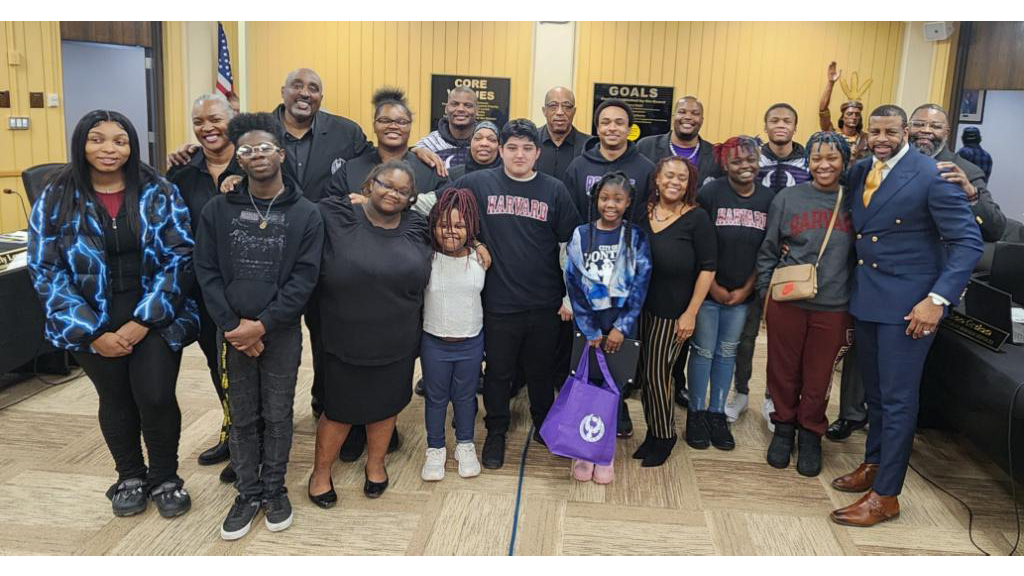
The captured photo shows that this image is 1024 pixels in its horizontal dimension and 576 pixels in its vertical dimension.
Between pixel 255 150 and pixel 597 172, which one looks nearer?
pixel 255 150

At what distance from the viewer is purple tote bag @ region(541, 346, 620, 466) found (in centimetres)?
299

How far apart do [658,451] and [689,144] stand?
164 centimetres

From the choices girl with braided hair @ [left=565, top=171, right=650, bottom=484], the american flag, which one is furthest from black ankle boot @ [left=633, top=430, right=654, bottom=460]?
the american flag

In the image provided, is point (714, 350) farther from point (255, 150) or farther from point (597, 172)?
point (255, 150)

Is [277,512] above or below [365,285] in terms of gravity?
below

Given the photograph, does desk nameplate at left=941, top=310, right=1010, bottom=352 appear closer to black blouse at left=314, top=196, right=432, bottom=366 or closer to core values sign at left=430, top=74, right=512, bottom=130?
black blouse at left=314, top=196, right=432, bottom=366

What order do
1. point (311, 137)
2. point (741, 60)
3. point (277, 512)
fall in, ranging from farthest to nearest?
point (741, 60) < point (311, 137) < point (277, 512)

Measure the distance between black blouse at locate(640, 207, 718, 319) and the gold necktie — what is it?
59cm

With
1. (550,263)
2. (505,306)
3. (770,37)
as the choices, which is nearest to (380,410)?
(505,306)

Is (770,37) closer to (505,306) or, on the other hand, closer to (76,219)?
(505,306)

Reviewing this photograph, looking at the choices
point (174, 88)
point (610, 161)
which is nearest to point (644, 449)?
point (610, 161)

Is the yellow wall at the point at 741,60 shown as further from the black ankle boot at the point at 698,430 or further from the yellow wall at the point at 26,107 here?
the yellow wall at the point at 26,107

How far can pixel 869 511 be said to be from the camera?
279 centimetres
